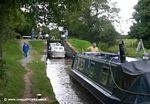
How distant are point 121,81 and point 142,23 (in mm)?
51516

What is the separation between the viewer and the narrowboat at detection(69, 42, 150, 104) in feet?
32.2

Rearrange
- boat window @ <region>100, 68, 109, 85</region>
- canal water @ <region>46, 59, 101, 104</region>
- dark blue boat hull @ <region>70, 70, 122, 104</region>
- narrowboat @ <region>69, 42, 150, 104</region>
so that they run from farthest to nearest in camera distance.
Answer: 1. canal water @ <region>46, 59, 101, 104</region>
2. boat window @ <region>100, 68, 109, 85</region>
3. dark blue boat hull @ <region>70, 70, 122, 104</region>
4. narrowboat @ <region>69, 42, 150, 104</region>

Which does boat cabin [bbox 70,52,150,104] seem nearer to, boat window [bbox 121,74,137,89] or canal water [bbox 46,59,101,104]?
boat window [bbox 121,74,137,89]

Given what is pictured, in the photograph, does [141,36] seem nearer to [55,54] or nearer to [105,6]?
[105,6]

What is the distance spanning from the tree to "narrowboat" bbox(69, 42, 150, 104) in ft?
145

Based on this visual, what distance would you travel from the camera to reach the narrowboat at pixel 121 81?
32.2ft

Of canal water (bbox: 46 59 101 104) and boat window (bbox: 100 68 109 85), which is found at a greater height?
boat window (bbox: 100 68 109 85)

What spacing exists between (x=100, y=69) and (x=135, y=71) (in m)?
4.11

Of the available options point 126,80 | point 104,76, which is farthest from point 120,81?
point 104,76

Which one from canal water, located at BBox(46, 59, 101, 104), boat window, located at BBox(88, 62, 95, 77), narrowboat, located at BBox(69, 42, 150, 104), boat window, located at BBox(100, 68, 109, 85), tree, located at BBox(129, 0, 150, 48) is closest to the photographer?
narrowboat, located at BBox(69, 42, 150, 104)

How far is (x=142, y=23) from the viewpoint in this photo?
61.3 meters

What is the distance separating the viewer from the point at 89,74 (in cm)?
1619

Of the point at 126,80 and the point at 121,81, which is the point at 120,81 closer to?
the point at 121,81

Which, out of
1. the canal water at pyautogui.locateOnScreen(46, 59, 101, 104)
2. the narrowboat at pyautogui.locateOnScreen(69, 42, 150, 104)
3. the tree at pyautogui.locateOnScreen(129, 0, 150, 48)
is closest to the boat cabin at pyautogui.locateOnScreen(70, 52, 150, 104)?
the narrowboat at pyautogui.locateOnScreen(69, 42, 150, 104)
